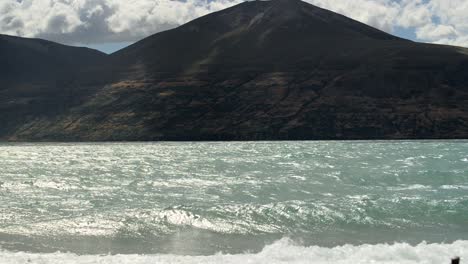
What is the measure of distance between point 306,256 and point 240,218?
9.81m

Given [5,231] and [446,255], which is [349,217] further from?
[5,231]

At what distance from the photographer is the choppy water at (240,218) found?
84.7ft

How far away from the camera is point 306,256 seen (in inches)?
984

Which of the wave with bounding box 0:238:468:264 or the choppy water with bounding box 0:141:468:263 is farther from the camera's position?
the choppy water with bounding box 0:141:468:263

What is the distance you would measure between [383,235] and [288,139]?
164m

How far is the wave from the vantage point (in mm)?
24203

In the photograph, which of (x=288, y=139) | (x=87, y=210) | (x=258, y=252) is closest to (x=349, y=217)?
(x=258, y=252)

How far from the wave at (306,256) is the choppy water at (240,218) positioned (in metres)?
0.05

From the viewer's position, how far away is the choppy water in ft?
84.7

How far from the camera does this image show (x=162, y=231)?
31703 mm

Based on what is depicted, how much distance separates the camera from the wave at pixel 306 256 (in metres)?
24.2

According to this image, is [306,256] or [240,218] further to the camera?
[240,218]

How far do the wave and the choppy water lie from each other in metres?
0.05

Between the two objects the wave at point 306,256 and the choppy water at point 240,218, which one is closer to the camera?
the wave at point 306,256
